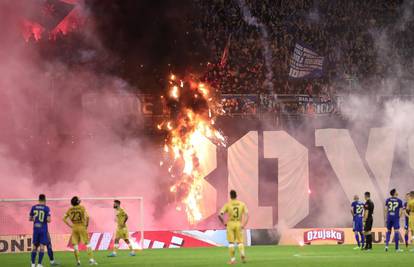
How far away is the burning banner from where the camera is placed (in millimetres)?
33750

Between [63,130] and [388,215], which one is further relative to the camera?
[63,130]

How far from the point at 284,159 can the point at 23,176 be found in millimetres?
11385

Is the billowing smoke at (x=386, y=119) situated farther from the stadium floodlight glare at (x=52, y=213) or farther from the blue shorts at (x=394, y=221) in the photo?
the stadium floodlight glare at (x=52, y=213)

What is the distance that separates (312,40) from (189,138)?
Answer: 26.2 ft

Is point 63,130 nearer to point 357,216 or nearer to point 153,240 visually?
point 153,240

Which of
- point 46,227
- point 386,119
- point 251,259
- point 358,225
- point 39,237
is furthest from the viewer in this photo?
point 386,119

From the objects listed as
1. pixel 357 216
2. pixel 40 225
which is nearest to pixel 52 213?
pixel 40 225

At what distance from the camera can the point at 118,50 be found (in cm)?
3631

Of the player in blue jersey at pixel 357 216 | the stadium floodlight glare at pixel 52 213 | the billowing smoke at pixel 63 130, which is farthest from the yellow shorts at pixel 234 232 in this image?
the billowing smoke at pixel 63 130

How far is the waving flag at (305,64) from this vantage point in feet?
118

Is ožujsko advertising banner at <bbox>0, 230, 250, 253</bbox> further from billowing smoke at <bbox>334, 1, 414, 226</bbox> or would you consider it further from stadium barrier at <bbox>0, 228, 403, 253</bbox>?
billowing smoke at <bbox>334, 1, 414, 226</bbox>

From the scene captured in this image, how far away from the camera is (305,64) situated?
36.2m

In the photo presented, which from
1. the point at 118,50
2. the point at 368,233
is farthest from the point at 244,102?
the point at 368,233

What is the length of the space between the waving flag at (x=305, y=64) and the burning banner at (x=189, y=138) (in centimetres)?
436
